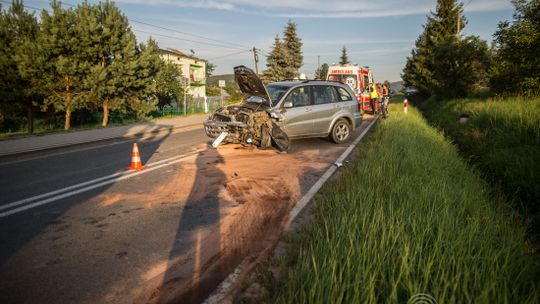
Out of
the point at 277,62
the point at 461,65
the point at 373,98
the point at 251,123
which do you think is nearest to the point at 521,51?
the point at 461,65

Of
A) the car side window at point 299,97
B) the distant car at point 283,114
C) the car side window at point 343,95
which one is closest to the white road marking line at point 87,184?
the distant car at point 283,114

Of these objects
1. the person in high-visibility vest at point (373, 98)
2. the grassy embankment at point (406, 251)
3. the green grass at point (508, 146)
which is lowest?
the grassy embankment at point (406, 251)

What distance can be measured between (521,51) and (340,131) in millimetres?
8074

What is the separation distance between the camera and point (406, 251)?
2.58 metres

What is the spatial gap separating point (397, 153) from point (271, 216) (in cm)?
363

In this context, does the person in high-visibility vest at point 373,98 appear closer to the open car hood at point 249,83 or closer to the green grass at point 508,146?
the green grass at point 508,146

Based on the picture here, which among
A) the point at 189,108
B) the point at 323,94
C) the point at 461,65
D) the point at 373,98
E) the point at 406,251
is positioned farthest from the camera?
the point at 189,108

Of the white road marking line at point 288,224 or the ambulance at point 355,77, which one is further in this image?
the ambulance at point 355,77

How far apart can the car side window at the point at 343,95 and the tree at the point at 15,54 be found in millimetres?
14758

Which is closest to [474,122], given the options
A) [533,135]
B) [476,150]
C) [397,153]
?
[476,150]

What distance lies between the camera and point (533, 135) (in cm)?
691

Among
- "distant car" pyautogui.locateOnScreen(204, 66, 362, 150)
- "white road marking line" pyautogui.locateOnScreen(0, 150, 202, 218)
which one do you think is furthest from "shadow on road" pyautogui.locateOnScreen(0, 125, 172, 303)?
"distant car" pyautogui.locateOnScreen(204, 66, 362, 150)

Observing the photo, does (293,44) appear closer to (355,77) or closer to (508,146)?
(355,77)

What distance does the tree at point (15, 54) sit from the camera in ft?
51.5
